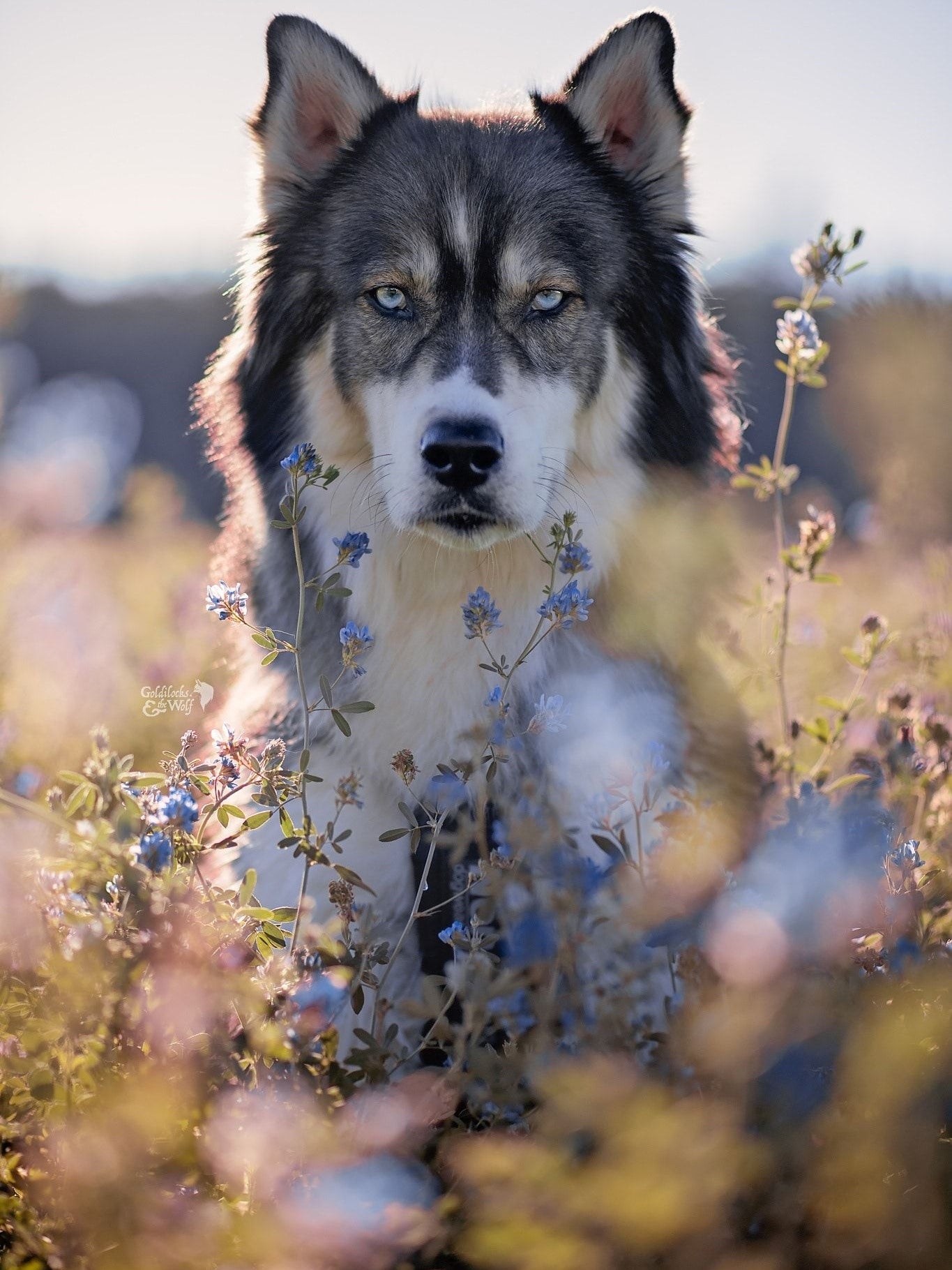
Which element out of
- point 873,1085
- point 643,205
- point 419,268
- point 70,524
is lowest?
point 70,524

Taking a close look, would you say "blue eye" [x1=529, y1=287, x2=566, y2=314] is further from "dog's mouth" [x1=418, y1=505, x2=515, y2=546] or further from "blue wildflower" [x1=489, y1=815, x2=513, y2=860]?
"blue wildflower" [x1=489, y1=815, x2=513, y2=860]

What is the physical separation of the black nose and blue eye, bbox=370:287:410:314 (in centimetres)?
59

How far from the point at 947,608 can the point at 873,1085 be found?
3.19 meters

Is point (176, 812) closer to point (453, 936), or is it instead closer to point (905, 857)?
point (453, 936)

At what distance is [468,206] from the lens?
2.63 metres

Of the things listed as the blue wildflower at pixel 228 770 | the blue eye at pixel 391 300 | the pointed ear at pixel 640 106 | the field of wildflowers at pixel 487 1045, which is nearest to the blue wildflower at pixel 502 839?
the field of wildflowers at pixel 487 1045

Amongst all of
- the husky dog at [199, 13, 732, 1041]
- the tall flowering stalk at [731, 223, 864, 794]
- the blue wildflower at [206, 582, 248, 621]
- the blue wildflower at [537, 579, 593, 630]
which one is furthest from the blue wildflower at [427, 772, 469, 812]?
the tall flowering stalk at [731, 223, 864, 794]

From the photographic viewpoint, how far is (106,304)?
14.2m

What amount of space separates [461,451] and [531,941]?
1112 mm

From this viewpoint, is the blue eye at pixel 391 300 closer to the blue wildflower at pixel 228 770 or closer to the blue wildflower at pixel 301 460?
the blue wildflower at pixel 301 460

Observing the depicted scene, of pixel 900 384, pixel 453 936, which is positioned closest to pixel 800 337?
pixel 453 936

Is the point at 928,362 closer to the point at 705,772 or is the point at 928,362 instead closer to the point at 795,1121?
the point at 705,772

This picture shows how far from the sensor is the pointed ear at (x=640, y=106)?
8.88ft

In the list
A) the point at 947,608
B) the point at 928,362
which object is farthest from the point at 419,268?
the point at 928,362
